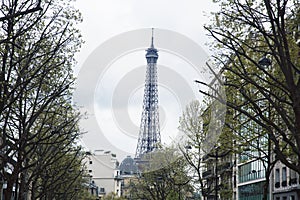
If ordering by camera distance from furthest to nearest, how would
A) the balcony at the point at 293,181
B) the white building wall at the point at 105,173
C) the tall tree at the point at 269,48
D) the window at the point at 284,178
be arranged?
the white building wall at the point at 105,173 < the window at the point at 284,178 < the balcony at the point at 293,181 < the tall tree at the point at 269,48

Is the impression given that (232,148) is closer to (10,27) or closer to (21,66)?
(21,66)

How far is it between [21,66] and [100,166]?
154 meters

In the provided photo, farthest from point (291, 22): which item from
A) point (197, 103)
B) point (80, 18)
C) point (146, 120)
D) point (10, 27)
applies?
point (146, 120)

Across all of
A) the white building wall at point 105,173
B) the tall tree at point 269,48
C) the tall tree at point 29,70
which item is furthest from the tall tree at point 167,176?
the white building wall at point 105,173

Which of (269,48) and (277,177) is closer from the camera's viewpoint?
(269,48)

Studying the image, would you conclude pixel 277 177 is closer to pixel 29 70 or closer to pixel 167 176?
pixel 167 176

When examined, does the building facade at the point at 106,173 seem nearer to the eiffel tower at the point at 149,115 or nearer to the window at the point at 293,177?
the eiffel tower at the point at 149,115

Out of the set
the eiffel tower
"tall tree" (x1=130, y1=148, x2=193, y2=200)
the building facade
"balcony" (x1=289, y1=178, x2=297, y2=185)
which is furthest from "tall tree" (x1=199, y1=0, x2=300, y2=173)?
the building facade

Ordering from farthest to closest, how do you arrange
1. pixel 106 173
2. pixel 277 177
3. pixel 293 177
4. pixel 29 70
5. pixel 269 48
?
1. pixel 106 173
2. pixel 277 177
3. pixel 293 177
4. pixel 29 70
5. pixel 269 48

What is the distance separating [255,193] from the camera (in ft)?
224

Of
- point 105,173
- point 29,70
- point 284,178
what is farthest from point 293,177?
point 105,173

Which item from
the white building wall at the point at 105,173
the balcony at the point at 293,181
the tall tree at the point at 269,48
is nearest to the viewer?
the tall tree at the point at 269,48

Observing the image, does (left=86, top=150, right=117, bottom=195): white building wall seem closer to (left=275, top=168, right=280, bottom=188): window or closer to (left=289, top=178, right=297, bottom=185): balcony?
(left=275, top=168, right=280, bottom=188): window

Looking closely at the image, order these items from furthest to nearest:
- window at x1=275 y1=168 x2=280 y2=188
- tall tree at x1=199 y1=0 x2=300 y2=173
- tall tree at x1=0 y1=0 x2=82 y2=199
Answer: window at x1=275 y1=168 x2=280 y2=188 < tall tree at x1=0 y1=0 x2=82 y2=199 < tall tree at x1=199 y1=0 x2=300 y2=173
